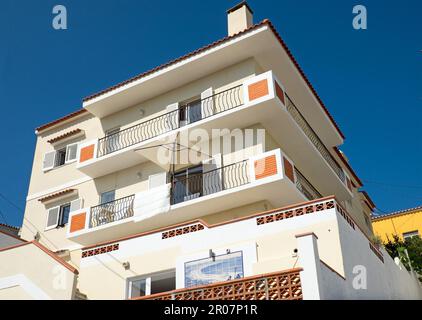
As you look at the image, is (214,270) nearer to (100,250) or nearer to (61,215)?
(100,250)

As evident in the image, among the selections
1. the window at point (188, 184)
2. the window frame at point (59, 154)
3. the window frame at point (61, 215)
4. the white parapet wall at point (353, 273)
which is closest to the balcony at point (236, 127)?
the window at point (188, 184)

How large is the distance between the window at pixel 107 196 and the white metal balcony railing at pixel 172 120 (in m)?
1.76

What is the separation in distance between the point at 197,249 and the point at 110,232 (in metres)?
6.90

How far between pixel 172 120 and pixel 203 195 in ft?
13.5

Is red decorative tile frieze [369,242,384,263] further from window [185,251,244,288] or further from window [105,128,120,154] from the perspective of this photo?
window [105,128,120,154]

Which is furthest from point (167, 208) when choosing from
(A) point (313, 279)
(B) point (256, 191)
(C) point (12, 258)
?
(A) point (313, 279)

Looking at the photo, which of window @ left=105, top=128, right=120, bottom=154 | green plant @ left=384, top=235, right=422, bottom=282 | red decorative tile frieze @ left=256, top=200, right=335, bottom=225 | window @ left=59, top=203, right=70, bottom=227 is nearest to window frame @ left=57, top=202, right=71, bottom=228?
window @ left=59, top=203, right=70, bottom=227

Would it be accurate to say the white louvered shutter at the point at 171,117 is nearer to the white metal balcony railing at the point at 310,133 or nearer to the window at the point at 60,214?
the white metal balcony railing at the point at 310,133

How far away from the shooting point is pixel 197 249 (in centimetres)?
1477

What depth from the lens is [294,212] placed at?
1412 cm

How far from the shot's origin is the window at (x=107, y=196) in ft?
73.7

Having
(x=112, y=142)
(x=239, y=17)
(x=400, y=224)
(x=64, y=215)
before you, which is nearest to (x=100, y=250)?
(x=112, y=142)

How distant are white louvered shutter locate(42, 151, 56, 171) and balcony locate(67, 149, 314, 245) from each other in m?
5.17
